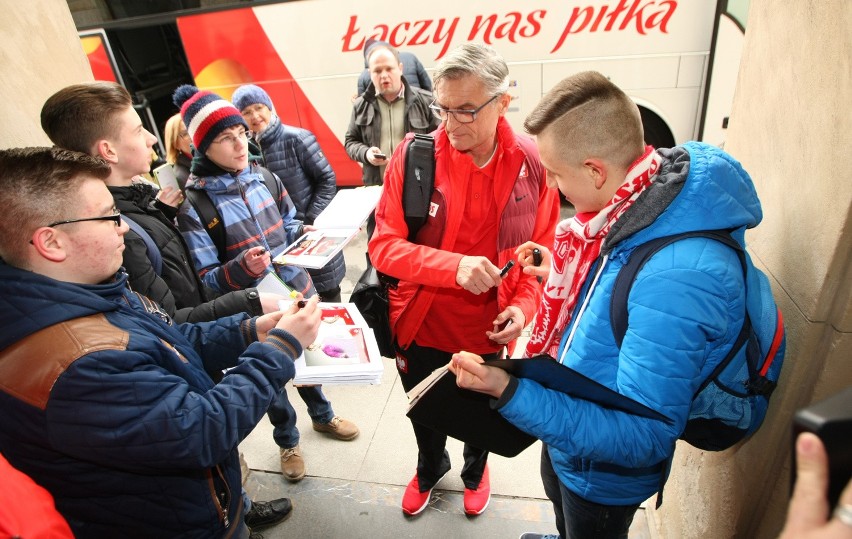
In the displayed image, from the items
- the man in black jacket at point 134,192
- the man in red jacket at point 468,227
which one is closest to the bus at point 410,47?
the man in red jacket at point 468,227

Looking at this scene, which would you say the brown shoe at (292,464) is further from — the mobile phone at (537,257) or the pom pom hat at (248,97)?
the pom pom hat at (248,97)

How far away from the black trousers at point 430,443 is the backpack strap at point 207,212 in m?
1.07

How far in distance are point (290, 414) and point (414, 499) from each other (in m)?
0.87

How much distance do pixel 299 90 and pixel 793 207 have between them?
5214mm

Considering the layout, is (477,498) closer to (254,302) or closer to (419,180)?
(254,302)

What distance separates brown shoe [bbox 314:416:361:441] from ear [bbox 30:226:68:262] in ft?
7.16

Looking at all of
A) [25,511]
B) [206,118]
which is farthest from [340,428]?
[25,511]

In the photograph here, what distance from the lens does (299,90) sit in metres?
5.66

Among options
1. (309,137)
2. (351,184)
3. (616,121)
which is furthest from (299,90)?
(616,121)

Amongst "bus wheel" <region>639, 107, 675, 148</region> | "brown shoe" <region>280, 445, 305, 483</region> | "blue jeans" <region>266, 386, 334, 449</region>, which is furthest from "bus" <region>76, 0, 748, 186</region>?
"brown shoe" <region>280, 445, 305, 483</region>

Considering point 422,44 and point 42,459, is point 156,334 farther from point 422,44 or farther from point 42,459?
point 422,44

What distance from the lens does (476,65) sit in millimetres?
1902

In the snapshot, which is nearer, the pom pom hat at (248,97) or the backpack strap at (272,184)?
the backpack strap at (272,184)

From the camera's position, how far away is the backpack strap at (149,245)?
1.92 meters
